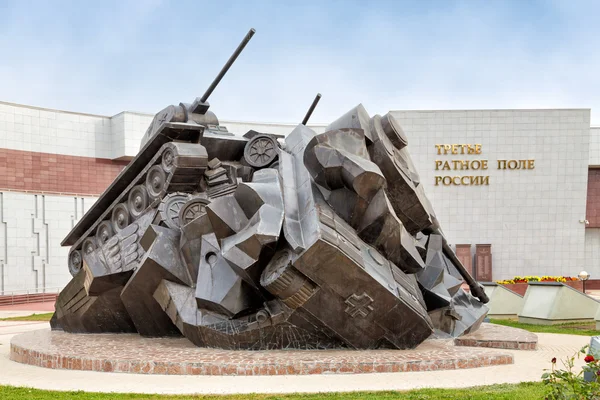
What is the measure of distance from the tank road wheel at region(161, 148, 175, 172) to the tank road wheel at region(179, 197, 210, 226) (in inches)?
31.0

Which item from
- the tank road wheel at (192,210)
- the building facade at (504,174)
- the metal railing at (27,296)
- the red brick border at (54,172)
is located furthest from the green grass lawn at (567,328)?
the red brick border at (54,172)

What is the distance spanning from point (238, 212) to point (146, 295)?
7.19ft

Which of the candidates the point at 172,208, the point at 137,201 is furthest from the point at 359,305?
the point at 137,201

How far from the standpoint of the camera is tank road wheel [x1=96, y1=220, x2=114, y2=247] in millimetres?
11719

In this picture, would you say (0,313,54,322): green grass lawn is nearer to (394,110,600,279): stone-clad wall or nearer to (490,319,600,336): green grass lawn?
(490,319,600,336): green grass lawn

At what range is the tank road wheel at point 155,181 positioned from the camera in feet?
35.1

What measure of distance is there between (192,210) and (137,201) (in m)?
1.65

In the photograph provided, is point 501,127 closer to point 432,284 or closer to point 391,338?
point 432,284

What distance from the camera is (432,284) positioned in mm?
10906

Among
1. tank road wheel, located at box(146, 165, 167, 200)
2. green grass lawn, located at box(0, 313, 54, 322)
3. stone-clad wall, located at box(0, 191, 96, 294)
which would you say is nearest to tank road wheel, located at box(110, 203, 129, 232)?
tank road wheel, located at box(146, 165, 167, 200)

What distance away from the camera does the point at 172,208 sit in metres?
10.5

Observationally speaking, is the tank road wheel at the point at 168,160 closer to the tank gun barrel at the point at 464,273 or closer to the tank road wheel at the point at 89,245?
the tank road wheel at the point at 89,245

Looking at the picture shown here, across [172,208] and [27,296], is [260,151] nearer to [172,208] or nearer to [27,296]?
[172,208]

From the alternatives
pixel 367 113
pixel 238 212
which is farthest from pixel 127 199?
pixel 367 113
